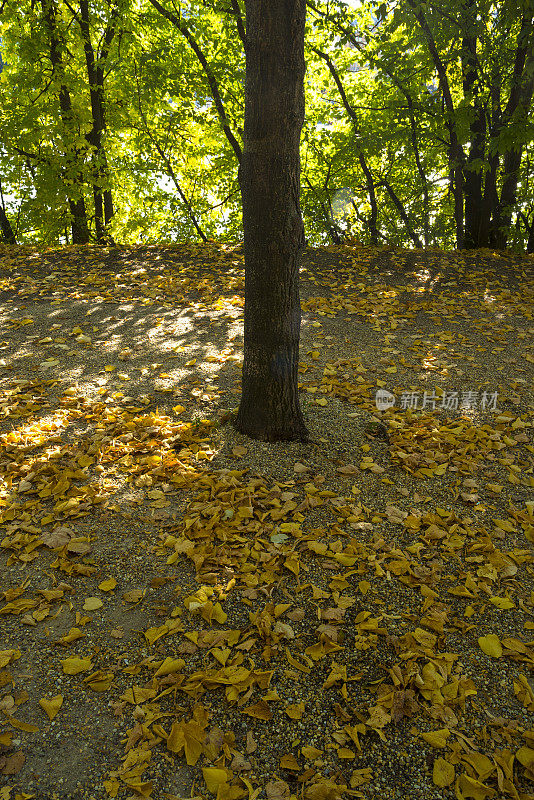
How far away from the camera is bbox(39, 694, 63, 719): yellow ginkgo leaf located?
1967mm

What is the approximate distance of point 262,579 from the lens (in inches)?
103

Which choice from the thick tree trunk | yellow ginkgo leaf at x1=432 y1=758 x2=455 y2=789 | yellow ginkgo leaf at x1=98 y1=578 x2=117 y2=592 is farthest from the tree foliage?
yellow ginkgo leaf at x1=432 y1=758 x2=455 y2=789

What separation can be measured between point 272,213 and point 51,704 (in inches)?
108

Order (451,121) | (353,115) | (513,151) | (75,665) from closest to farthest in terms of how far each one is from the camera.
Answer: (75,665), (451,121), (513,151), (353,115)

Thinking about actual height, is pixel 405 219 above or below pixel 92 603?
above

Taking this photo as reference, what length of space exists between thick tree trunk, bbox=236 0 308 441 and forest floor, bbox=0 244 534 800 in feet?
1.06

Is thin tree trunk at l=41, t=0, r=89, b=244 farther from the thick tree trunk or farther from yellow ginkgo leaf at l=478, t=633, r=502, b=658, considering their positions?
yellow ginkgo leaf at l=478, t=633, r=502, b=658

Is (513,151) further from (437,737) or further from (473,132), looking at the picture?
(437,737)

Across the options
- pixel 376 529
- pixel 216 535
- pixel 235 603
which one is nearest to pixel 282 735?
pixel 235 603

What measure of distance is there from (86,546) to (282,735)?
139cm

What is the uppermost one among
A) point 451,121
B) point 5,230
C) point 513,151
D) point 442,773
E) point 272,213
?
point 451,121

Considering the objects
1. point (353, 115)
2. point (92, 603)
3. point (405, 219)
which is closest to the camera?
point (92, 603)

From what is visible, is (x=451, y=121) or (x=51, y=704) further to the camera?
(x=451, y=121)

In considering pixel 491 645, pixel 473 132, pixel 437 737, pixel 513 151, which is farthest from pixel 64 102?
pixel 437 737
